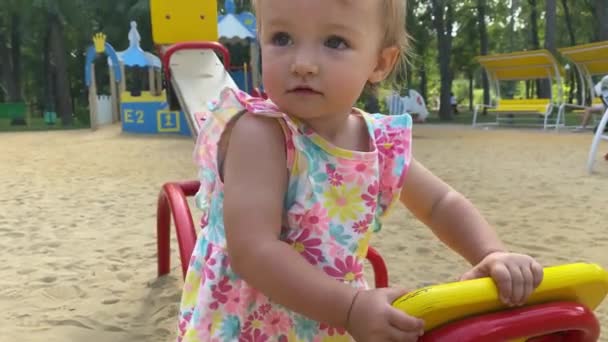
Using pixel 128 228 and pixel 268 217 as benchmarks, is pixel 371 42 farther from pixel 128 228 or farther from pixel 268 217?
pixel 128 228

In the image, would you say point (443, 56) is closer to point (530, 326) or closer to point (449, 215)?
point (449, 215)

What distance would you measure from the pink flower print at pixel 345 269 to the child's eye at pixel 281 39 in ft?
1.12

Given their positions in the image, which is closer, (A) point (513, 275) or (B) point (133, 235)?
(A) point (513, 275)

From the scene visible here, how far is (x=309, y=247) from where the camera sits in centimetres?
92

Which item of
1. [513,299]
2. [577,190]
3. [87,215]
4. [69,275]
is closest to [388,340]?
[513,299]

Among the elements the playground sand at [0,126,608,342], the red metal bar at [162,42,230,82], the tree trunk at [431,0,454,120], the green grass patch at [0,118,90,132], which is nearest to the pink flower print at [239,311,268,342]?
the playground sand at [0,126,608,342]

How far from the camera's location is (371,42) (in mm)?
909

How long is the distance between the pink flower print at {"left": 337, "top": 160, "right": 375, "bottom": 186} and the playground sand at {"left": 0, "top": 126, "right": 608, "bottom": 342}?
1.35 m

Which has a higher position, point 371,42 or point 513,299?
point 371,42

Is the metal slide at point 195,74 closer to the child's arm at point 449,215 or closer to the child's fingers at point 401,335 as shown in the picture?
the child's arm at point 449,215

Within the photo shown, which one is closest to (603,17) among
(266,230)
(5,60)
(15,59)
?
(266,230)

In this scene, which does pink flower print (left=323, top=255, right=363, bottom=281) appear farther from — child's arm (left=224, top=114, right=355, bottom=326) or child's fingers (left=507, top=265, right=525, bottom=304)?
child's fingers (left=507, top=265, right=525, bottom=304)

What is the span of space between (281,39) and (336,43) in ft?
0.27

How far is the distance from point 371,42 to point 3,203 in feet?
14.5
